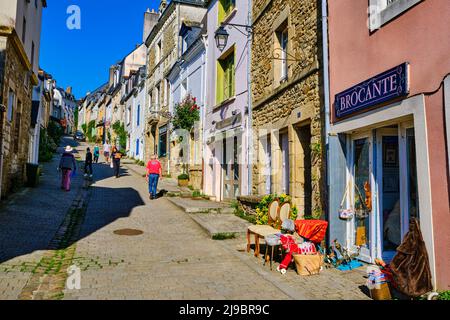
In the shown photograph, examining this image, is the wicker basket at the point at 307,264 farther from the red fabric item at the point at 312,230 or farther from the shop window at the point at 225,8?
the shop window at the point at 225,8

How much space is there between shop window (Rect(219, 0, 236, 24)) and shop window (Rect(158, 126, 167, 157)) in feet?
29.6

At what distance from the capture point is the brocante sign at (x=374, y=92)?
15.9ft

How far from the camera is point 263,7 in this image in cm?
1020

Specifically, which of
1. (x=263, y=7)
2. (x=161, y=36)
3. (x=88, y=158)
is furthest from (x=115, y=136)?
(x=263, y=7)

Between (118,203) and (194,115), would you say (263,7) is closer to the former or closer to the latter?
(194,115)

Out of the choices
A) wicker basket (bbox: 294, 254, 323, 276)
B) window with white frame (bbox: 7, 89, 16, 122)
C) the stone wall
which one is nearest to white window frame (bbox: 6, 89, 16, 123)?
window with white frame (bbox: 7, 89, 16, 122)

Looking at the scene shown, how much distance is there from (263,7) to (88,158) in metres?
11.5

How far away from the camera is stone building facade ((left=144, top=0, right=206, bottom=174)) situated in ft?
66.8

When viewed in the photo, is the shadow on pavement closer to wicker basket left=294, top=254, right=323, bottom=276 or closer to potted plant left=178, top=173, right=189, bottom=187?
potted plant left=178, top=173, right=189, bottom=187

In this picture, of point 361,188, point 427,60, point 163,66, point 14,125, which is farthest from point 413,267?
point 163,66

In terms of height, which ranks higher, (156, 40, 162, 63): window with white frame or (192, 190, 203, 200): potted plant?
→ (156, 40, 162, 63): window with white frame

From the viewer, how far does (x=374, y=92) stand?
5402mm

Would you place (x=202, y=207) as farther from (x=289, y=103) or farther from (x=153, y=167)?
(x=289, y=103)

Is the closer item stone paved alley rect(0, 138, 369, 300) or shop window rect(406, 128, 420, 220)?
Answer: stone paved alley rect(0, 138, 369, 300)
